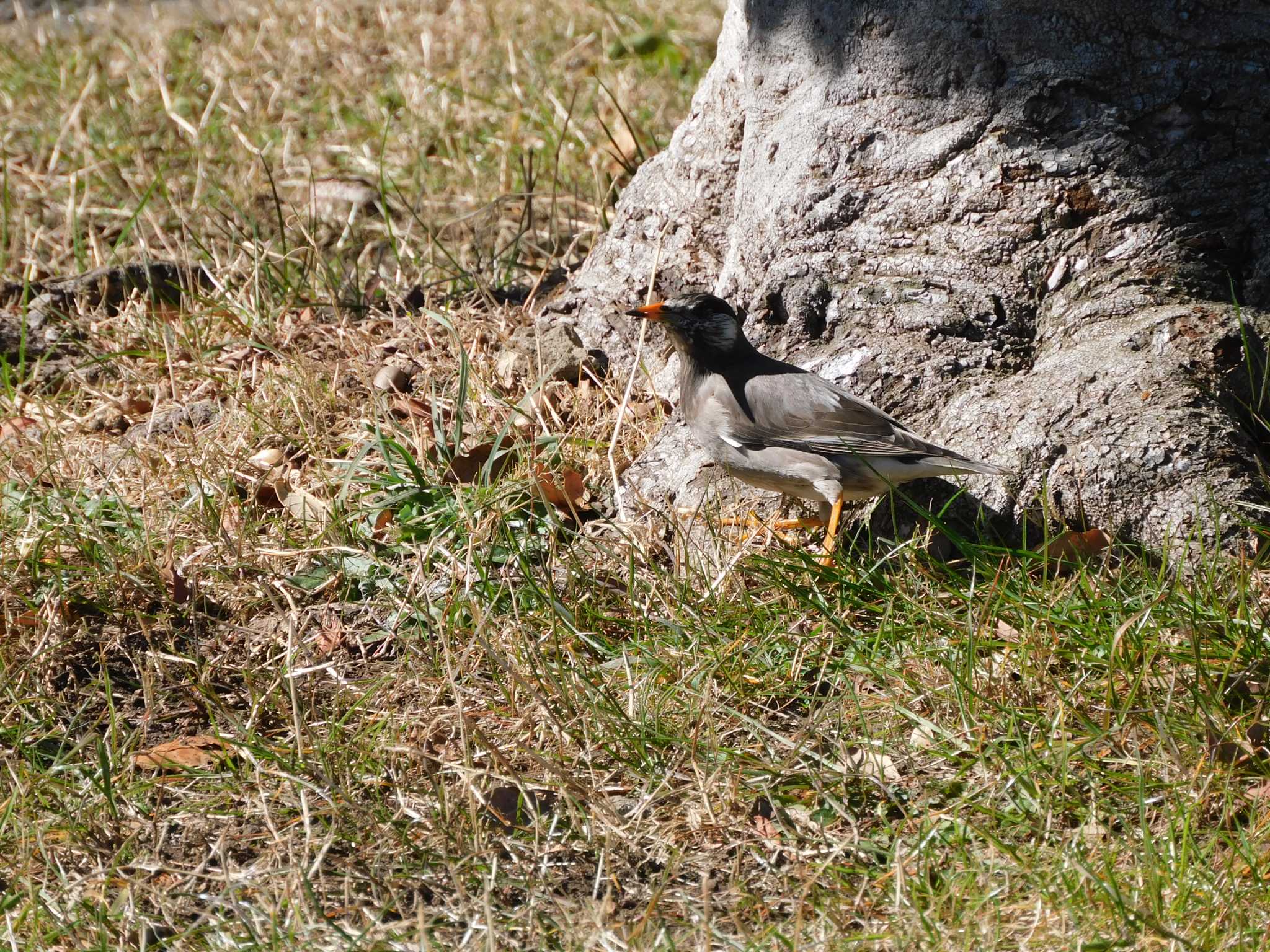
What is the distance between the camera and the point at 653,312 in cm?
407

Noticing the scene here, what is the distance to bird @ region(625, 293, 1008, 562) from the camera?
12.0 ft

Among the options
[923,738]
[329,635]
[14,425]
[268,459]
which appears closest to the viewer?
[923,738]

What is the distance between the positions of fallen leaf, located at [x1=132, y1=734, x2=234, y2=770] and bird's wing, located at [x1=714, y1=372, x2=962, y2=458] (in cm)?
171

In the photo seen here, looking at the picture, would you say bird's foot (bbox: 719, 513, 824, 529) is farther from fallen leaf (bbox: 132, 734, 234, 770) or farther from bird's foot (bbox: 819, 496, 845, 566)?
fallen leaf (bbox: 132, 734, 234, 770)

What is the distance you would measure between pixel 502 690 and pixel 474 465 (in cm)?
112

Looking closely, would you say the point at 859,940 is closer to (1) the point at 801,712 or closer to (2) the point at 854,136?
(1) the point at 801,712

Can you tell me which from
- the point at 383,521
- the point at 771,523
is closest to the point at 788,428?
the point at 771,523

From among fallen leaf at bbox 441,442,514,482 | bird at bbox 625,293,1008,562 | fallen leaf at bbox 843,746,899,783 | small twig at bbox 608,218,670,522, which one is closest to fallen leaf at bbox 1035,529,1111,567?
bird at bbox 625,293,1008,562

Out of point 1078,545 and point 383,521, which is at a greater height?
point 1078,545

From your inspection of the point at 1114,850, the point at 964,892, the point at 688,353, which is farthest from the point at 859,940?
the point at 688,353

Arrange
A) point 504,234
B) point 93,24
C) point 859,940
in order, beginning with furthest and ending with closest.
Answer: point 93,24 → point 504,234 → point 859,940

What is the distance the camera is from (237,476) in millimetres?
4195

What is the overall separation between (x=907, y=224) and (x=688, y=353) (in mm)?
814

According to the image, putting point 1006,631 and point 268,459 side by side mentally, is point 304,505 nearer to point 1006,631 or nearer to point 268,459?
point 268,459
